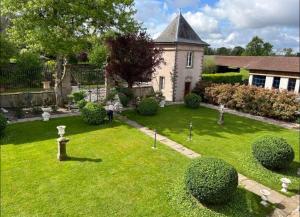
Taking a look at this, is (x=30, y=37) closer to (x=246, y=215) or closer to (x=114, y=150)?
(x=114, y=150)

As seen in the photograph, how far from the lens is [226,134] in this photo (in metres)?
16.4

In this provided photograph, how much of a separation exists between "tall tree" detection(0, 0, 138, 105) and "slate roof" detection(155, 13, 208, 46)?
7.30 m

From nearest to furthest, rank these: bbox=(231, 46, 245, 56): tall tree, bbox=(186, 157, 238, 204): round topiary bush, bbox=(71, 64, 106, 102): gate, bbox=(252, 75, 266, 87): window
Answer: bbox=(186, 157, 238, 204): round topiary bush
bbox=(71, 64, 106, 102): gate
bbox=(252, 75, 266, 87): window
bbox=(231, 46, 245, 56): tall tree

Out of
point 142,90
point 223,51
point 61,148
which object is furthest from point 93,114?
point 223,51

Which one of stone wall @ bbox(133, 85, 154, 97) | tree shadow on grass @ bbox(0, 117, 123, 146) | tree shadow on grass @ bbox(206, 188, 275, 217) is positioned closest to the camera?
tree shadow on grass @ bbox(206, 188, 275, 217)

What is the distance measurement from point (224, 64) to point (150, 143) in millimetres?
35969

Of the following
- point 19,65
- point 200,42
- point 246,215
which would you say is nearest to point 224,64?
point 200,42

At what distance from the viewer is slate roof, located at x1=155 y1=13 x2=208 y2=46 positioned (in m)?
25.1

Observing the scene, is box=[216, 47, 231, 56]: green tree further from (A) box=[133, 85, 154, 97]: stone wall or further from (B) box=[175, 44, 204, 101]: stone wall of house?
(A) box=[133, 85, 154, 97]: stone wall

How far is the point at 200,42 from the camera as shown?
87.6 feet

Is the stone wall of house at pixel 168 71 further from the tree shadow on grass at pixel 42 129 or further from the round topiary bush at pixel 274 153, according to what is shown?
the round topiary bush at pixel 274 153

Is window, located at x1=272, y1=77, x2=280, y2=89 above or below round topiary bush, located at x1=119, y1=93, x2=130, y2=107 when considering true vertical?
above

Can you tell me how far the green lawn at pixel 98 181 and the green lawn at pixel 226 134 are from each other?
193 centimetres

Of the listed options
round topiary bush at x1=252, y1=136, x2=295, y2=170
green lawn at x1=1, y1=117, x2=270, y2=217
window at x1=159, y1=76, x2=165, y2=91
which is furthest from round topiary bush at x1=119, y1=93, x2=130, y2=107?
round topiary bush at x1=252, y1=136, x2=295, y2=170
